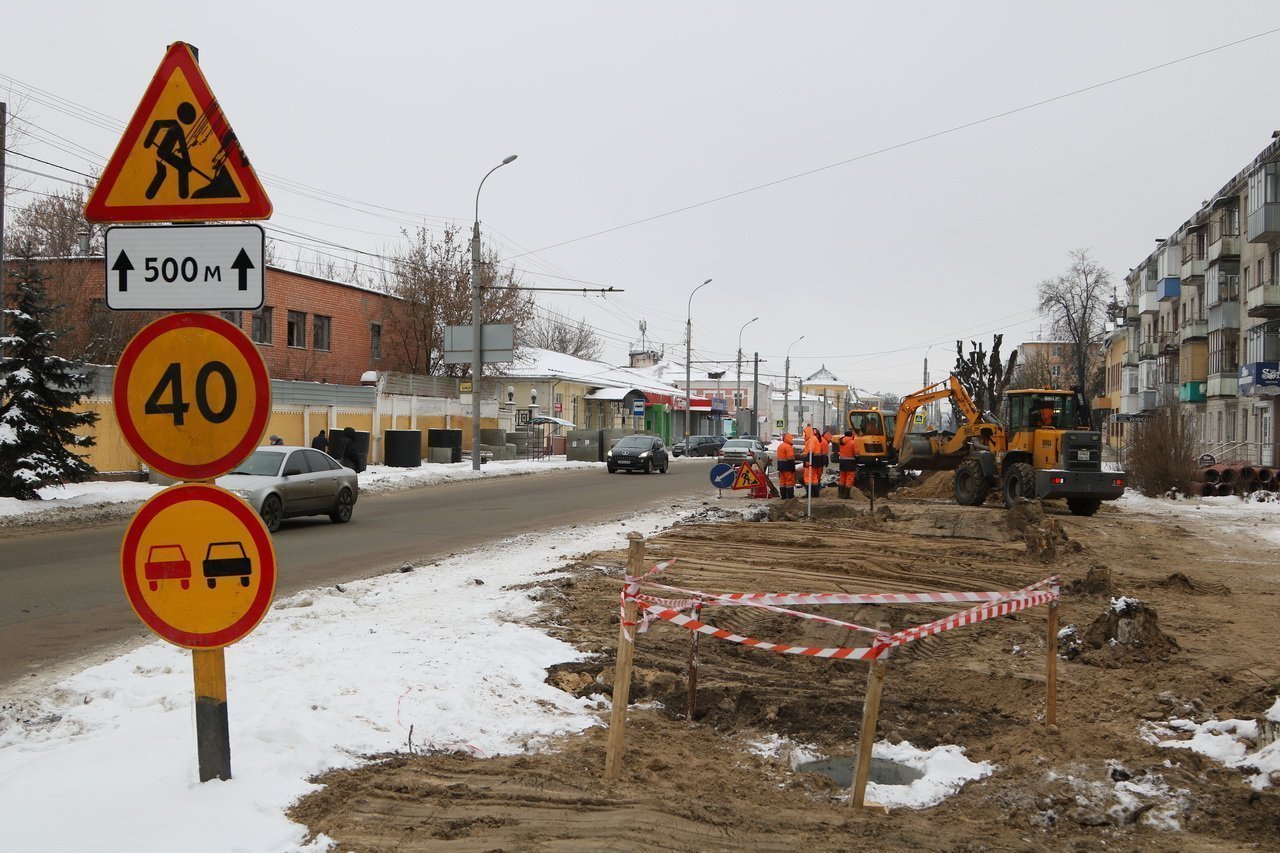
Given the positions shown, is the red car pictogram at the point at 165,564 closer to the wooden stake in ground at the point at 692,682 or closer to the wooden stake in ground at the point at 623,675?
the wooden stake in ground at the point at 623,675

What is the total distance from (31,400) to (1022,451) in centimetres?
2102

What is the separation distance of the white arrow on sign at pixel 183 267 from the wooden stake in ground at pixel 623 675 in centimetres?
240

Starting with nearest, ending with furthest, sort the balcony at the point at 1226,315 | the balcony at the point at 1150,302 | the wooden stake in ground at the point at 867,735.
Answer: the wooden stake in ground at the point at 867,735
the balcony at the point at 1226,315
the balcony at the point at 1150,302

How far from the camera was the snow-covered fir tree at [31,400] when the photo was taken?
61.9 ft

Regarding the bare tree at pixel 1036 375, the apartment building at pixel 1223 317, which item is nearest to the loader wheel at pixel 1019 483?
the apartment building at pixel 1223 317

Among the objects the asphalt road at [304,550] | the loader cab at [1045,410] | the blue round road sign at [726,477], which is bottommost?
the asphalt road at [304,550]

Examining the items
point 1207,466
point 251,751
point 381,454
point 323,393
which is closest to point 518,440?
point 381,454

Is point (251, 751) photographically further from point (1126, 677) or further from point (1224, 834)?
point (1126, 677)

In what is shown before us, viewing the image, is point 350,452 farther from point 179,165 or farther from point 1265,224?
point 1265,224

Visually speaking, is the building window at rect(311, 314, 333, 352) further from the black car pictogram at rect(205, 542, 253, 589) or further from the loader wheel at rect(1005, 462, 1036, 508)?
the black car pictogram at rect(205, 542, 253, 589)

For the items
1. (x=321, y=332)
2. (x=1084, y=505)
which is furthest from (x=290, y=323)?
(x=1084, y=505)

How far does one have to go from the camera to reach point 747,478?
87.7 ft

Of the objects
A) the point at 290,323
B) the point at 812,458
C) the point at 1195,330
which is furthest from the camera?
the point at 1195,330

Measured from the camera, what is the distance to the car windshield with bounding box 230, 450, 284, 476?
17.4 meters
